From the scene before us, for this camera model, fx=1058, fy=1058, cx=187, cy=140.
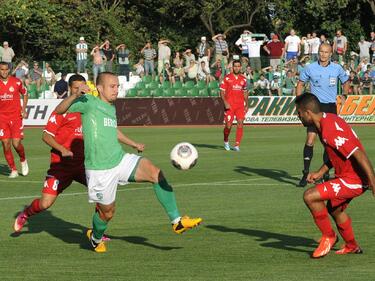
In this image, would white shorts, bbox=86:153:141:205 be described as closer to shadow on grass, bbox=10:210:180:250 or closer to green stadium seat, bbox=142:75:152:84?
shadow on grass, bbox=10:210:180:250

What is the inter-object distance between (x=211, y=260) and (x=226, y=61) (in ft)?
107

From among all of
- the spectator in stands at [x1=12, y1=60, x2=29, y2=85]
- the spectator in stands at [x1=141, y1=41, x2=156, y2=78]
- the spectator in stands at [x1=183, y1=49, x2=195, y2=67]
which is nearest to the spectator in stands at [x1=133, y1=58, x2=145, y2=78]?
the spectator in stands at [x1=141, y1=41, x2=156, y2=78]

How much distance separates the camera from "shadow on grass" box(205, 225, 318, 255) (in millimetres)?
11663

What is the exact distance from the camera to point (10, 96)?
2066 cm

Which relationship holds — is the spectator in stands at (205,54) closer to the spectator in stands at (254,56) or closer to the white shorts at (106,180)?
the spectator in stands at (254,56)

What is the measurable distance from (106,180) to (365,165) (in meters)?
2.66

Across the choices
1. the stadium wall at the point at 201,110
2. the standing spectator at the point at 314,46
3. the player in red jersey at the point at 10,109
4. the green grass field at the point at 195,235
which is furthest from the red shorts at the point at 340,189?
the standing spectator at the point at 314,46

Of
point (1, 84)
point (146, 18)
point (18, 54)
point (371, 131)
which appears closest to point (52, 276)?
point (1, 84)

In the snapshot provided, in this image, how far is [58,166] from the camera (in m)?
12.9

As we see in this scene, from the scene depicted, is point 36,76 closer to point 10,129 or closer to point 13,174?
point 13,174

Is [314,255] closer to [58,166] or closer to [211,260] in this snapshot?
[211,260]

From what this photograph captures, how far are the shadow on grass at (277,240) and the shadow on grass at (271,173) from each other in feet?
19.5

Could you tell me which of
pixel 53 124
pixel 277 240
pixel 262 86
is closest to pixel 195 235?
pixel 277 240

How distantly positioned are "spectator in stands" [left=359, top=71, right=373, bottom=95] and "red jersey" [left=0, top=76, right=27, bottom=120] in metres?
21.4
